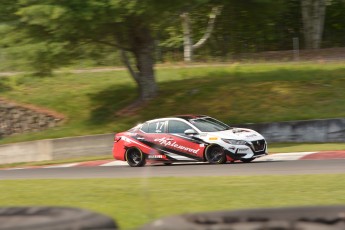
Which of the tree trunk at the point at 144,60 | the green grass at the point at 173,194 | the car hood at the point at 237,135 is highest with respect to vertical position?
the tree trunk at the point at 144,60

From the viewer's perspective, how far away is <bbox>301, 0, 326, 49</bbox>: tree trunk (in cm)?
4406

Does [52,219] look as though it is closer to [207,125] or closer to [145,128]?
[207,125]

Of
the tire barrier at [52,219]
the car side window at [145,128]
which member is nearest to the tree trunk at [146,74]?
the car side window at [145,128]

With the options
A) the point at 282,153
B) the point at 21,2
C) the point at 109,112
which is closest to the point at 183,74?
the point at 109,112

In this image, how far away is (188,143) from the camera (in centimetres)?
1995

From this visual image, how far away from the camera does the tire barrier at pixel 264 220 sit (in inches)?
168

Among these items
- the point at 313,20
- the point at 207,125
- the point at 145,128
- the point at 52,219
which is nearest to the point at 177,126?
the point at 207,125

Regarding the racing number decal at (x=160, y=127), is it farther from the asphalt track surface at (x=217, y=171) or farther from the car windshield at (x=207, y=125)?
the asphalt track surface at (x=217, y=171)

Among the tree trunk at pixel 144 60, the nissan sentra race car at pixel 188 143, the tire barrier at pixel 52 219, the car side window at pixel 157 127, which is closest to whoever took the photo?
the tire barrier at pixel 52 219

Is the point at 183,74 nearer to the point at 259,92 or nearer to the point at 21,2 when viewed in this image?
the point at 259,92

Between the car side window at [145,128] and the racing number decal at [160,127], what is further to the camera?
the car side window at [145,128]

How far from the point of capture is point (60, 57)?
94.1 ft

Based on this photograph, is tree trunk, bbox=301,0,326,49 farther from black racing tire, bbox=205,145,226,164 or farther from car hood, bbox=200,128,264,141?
black racing tire, bbox=205,145,226,164

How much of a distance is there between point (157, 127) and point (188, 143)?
1165mm
